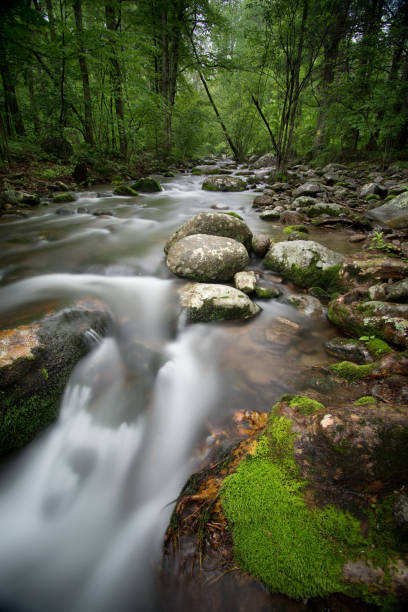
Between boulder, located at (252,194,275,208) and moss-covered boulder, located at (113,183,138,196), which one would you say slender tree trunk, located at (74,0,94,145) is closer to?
moss-covered boulder, located at (113,183,138,196)

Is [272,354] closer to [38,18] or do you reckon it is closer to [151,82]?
[38,18]

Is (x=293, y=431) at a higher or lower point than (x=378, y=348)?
higher

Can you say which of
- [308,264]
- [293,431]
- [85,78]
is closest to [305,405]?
[293,431]

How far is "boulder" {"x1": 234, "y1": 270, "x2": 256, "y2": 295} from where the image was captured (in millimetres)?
3715

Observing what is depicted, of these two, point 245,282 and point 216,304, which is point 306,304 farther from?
point 216,304

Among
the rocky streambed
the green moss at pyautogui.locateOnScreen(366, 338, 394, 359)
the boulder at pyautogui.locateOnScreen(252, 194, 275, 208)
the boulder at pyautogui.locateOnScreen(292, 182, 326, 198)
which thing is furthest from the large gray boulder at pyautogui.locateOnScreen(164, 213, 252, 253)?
the boulder at pyautogui.locateOnScreen(292, 182, 326, 198)

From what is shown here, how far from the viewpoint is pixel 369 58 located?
9656 millimetres

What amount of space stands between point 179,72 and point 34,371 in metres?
22.0

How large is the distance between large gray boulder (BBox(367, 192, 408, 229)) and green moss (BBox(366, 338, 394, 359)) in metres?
4.15

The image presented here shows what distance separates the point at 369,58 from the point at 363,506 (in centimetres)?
1453

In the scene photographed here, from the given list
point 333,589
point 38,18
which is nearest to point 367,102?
point 38,18

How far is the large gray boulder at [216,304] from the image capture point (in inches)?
129

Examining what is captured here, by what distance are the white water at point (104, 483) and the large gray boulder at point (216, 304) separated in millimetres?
385

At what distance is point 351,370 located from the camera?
245 centimetres
